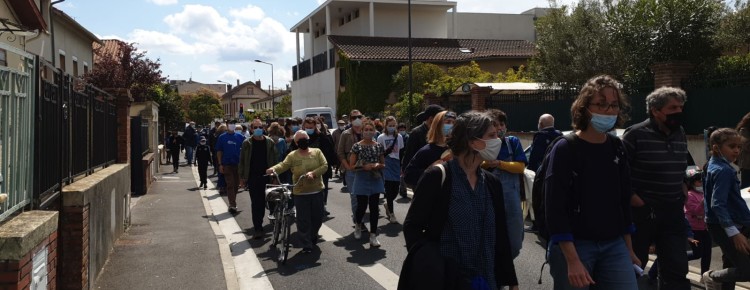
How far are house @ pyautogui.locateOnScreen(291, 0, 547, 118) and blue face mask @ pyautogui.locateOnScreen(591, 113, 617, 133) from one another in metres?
39.3

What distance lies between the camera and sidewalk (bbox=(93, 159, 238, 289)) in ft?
23.2

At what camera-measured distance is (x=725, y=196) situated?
17.5 feet

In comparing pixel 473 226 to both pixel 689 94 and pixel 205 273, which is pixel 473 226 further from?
pixel 689 94

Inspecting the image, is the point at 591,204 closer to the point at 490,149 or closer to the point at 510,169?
the point at 490,149

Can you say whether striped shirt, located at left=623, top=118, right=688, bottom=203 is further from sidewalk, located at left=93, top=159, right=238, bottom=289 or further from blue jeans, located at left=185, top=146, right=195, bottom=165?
blue jeans, located at left=185, top=146, right=195, bottom=165

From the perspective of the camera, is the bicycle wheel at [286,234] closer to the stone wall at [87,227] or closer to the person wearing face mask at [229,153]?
the stone wall at [87,227]

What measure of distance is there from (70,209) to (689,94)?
12279mm

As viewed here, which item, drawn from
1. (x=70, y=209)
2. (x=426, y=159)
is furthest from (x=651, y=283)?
(x=70, y=209)

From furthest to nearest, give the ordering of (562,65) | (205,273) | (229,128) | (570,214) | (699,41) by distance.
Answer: (562,65), (699,41), (229,128), (205,273), (570,214)

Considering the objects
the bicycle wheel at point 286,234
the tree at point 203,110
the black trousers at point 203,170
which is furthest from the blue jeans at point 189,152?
the tree at point 203,110

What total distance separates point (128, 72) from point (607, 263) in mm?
31841

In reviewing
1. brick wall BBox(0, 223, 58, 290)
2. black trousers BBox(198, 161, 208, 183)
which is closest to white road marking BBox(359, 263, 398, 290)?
brick wall BBox(0, 223, 58, 290)

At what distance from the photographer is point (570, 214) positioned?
3951 mm

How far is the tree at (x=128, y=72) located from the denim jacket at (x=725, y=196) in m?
28.8
